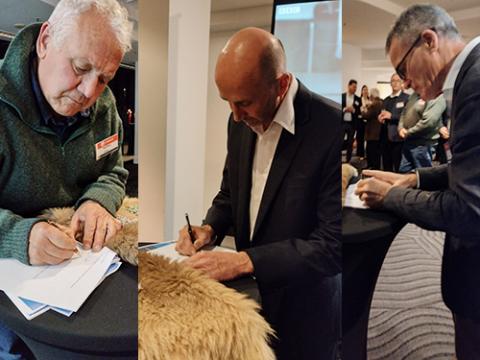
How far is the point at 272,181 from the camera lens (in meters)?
0.58

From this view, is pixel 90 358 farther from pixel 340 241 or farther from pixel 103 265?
pixel 340 241

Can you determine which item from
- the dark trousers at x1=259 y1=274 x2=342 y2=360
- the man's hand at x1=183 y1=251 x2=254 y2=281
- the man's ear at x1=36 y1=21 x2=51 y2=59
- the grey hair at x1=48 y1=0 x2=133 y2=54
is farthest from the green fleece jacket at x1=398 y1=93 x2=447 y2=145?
the man's ear at x1=36 y1=21 x2=51 y2=59

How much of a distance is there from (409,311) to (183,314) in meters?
0.61

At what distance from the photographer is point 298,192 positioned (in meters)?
0.59

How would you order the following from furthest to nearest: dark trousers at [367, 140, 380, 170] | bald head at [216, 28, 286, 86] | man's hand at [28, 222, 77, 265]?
1. dark trousers at [367, 140, 380, 170]
2. man's hand at [28, 222, 77, 265]
3. bald head at [216, 28, 286, 86]

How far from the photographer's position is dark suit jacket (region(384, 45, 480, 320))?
26.3 inches

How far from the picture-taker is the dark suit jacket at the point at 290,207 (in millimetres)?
572

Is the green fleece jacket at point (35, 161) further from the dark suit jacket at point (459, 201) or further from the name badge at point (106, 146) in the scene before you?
the dark suit jacket at point (459, 201)

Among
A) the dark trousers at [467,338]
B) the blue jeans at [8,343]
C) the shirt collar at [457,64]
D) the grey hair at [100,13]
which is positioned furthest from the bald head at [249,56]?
the dark trousers at [467,338]

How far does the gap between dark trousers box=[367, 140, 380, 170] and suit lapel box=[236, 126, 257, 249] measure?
290mm

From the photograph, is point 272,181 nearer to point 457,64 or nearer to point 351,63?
point 351,63

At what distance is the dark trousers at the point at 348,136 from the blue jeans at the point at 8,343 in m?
0.69

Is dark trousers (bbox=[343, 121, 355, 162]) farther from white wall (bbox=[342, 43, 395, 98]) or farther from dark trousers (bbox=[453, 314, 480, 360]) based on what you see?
dark trousers (bbox=[453, 314, 480, 360])

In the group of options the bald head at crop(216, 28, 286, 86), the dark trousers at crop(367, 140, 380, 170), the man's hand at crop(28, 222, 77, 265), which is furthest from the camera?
the dark trousers at crop(367, 140, 380, 170)
